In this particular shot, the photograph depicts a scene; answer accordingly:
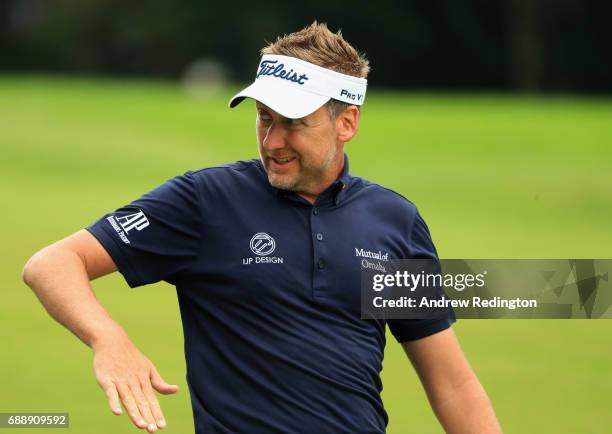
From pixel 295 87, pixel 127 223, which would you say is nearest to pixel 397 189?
pixel 295 87

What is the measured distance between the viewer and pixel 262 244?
14.6 feet

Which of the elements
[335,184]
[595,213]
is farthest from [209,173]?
[595,213]

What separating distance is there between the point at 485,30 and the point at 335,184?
53.6m

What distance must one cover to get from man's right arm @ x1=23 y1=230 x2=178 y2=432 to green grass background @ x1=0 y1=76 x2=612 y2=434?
176 inches

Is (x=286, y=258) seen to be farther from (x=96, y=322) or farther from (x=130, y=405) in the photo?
(x=130, y=405)

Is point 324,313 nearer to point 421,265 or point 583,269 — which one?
point 421,265

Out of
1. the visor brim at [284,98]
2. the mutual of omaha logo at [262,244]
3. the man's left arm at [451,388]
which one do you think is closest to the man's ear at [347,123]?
the visor brim at [284,98]

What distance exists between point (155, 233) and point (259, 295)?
39 cm

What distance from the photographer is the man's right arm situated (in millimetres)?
3928

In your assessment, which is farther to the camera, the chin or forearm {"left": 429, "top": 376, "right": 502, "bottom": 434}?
forearm {"left": 429, "top": 376, "right": 502, "bottom": 434}

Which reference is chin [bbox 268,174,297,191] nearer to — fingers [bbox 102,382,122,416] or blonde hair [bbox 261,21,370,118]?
blonde hair [bbox 261,21,370,118]

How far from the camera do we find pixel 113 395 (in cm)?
391

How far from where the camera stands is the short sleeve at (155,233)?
4398 millimetres

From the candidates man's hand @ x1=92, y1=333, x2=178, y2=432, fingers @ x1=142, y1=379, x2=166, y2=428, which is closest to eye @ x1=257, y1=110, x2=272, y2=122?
man's hand @ x1=92, y1=333, x2=178, y2=432
